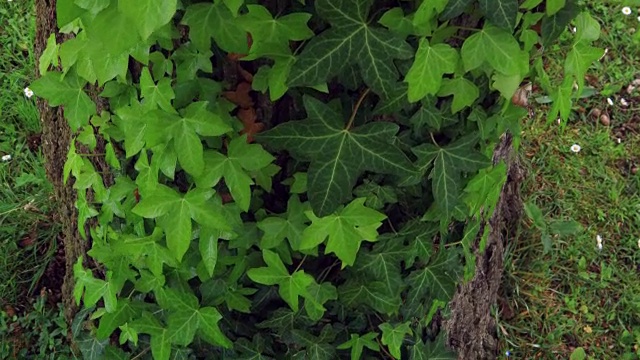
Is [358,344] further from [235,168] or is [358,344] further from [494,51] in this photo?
[494,51]

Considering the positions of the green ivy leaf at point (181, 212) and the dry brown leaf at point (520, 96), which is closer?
the green ivy leaf at point (181, 212)

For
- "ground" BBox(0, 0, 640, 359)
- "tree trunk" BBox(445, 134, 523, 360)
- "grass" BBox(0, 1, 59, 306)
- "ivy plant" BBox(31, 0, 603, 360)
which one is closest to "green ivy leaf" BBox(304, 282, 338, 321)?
"ivy plant" BBox(31, 0, 603, 360)

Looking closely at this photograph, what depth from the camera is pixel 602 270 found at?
9.61ft

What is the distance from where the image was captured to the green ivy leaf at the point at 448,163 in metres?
1.54

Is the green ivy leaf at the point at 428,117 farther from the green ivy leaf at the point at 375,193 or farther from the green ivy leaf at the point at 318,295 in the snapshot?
the green ivy leaf at the point at 318,295

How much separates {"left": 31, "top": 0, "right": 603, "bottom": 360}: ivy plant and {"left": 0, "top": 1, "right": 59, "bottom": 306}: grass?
871 mm

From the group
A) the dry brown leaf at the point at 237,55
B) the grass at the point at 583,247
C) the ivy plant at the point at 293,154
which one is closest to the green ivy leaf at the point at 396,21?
the ivy plant at the point at 293,154

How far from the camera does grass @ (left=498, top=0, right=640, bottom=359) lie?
9.12 ft

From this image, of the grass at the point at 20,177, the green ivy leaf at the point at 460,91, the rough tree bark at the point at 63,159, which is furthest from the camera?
the grass at the point at 20,177

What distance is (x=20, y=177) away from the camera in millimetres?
2893

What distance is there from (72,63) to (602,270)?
224 cm

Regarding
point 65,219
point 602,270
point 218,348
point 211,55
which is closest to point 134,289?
point 218,348

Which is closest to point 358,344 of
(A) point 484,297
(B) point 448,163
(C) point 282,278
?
(C) point 282,278

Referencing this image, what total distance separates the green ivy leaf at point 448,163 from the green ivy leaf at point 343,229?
138 millimetres
